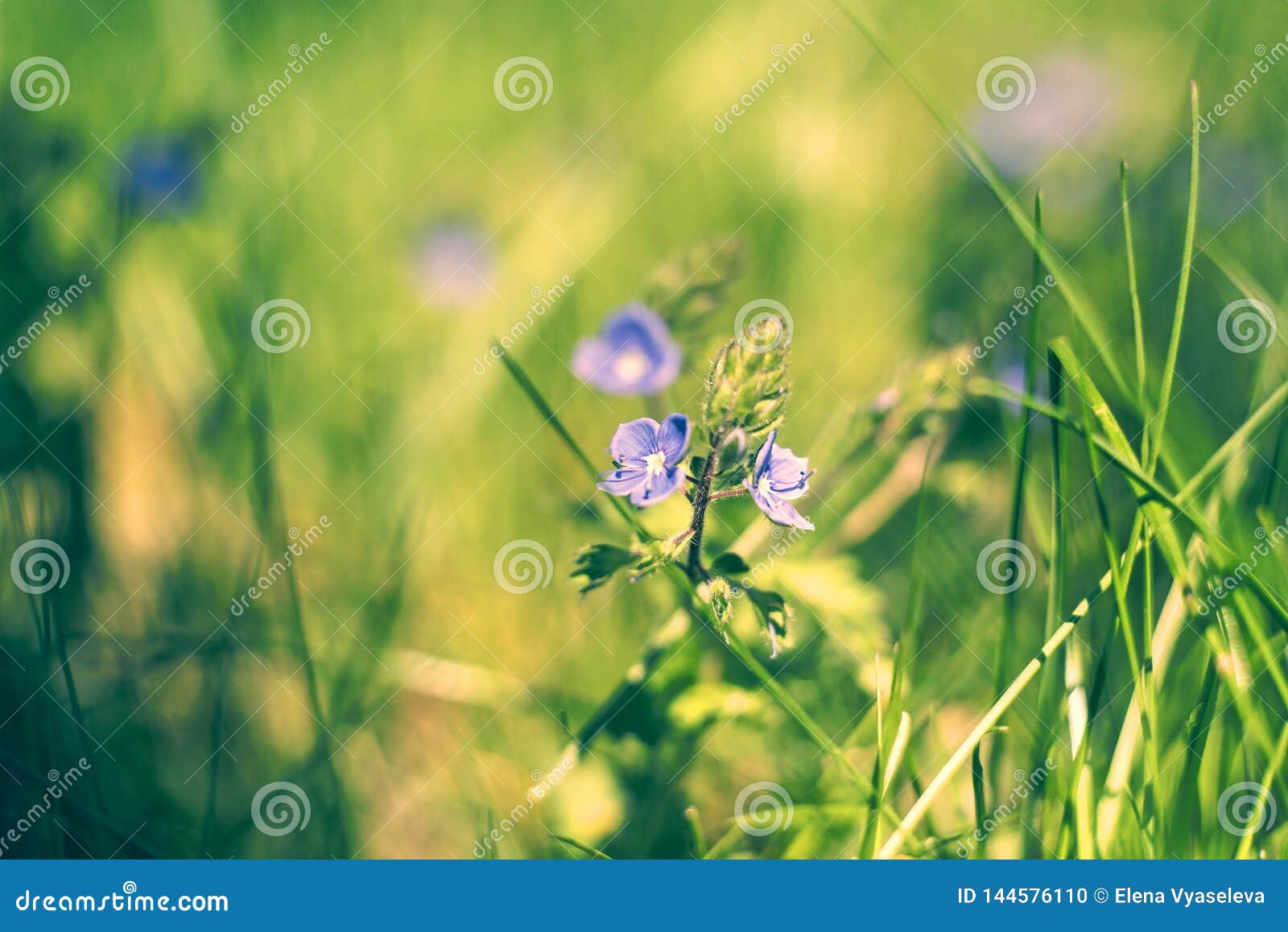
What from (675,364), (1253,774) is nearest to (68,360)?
(675,364)

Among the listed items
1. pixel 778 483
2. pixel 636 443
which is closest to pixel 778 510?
pixel 778 483

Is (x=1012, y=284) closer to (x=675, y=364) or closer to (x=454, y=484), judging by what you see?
(x=675, y=364)

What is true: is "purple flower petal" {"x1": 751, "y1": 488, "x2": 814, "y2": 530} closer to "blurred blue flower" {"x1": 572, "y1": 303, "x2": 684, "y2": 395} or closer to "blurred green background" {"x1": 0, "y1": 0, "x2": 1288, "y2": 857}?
"blurred green background" {"x1": 0, "y1": 0, "x2": 1288, "y2": 857}

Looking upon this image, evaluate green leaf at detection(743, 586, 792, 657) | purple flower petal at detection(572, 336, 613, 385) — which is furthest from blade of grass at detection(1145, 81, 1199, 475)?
purple flower petal at detection(572, 336, 613, 385)

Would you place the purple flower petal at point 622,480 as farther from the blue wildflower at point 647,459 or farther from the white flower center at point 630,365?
the white flower center at point 630,365

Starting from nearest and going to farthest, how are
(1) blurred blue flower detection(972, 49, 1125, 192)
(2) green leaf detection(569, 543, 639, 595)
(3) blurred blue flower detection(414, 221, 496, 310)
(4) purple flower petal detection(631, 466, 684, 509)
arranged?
(4) purple flower petal detection(631, 466, 684, 509) < (2) green leaf detection(569, 543, 639, 595) < (3) blurred blue flower detection(414, 221, 496, 310) < (1) blurred blue flower detection(972, 49, 1125, 192)
